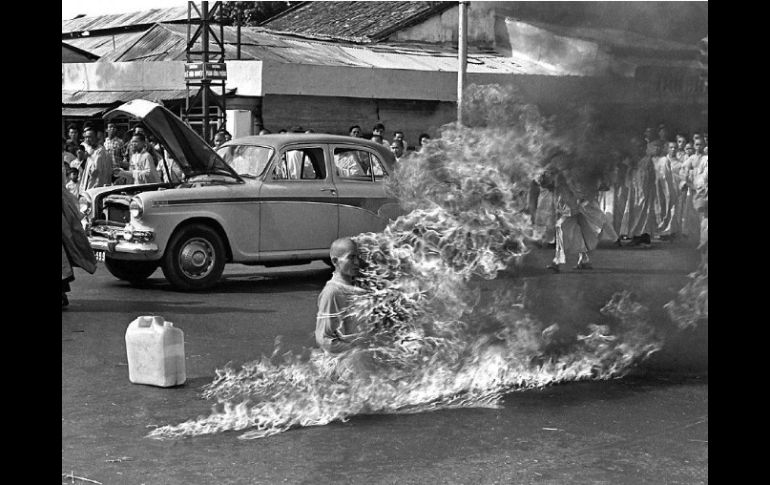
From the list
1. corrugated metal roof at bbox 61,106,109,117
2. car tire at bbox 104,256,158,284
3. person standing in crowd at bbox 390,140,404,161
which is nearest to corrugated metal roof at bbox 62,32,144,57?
corrugated metal roof at bbox 61,106,109,117

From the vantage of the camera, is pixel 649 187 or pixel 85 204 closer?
pixel 649 187

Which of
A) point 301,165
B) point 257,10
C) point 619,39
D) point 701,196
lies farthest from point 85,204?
point 257,10

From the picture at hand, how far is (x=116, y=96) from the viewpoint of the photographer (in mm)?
26578

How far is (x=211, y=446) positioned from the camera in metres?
5.52

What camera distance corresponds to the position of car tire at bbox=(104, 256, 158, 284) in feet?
39.6

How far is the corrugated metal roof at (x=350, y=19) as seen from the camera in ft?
92.1

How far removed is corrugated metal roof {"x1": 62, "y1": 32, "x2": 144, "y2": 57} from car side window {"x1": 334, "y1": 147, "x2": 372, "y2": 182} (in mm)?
20901

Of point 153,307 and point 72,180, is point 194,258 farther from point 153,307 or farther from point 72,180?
point 72,180

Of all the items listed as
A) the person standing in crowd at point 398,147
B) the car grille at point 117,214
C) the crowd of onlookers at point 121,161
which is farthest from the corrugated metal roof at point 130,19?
the car grille at point 117,214

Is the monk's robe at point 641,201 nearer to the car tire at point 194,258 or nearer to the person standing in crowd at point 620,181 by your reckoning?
the person standing in crowd at point 620,181

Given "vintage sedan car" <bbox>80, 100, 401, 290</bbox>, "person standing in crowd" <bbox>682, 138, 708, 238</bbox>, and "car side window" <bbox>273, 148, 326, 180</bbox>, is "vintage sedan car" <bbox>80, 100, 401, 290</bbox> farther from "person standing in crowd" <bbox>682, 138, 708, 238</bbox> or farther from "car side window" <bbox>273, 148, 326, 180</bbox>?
"person standing in crowd" <bbox>682, 138, 708, 238</bbox>

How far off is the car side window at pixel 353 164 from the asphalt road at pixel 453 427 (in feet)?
12.1

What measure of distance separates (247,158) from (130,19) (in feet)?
86.7
